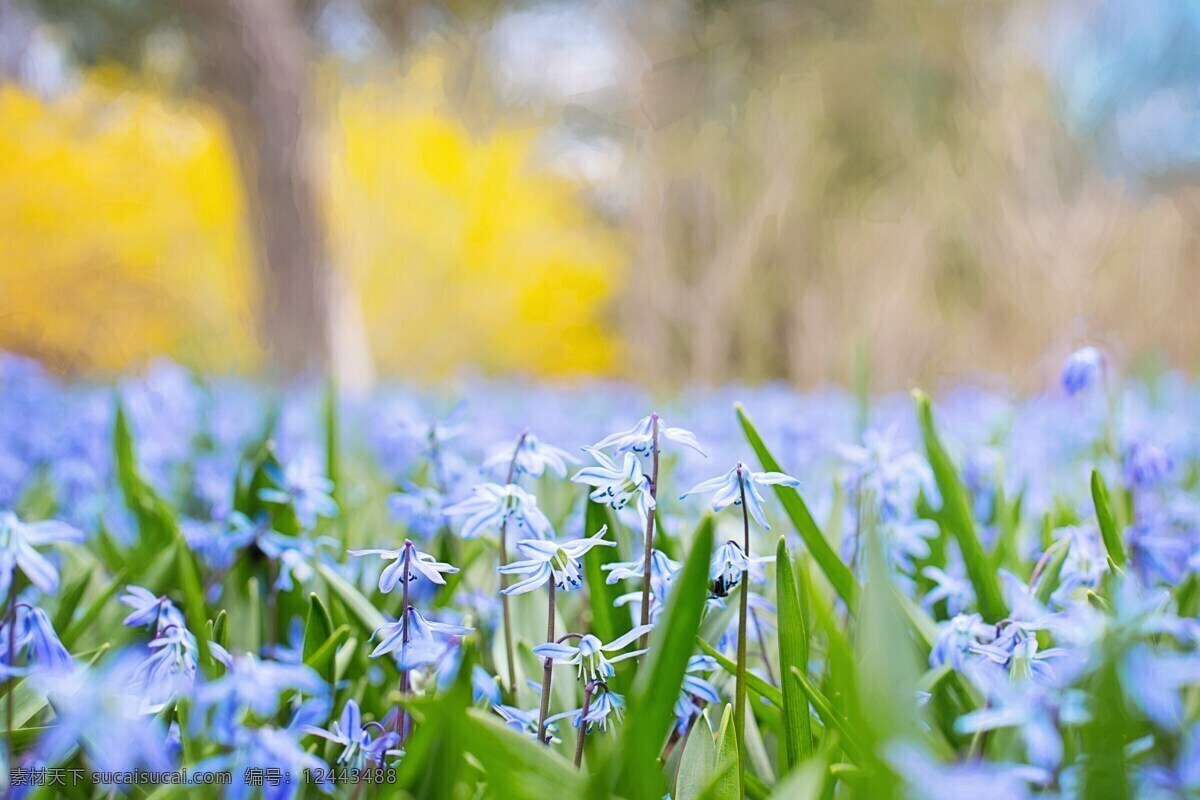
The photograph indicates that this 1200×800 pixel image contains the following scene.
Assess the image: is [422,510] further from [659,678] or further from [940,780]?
[940,780]

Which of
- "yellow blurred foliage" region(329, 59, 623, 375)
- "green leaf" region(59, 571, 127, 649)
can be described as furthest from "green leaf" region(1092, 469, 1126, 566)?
"yellow blurred foliage" region(329, 59, 623, 375)

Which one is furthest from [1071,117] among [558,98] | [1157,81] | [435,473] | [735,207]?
[435,473]

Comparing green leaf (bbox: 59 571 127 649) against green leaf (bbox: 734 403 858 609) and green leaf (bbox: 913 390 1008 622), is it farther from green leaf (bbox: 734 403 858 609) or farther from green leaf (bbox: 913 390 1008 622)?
green leaf (bbox: 913 390 1008 622)

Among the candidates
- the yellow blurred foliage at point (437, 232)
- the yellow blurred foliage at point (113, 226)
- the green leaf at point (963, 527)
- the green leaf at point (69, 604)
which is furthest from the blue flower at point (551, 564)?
the yellow blurred foliage at point (437, 232)

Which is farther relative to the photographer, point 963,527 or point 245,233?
point 245,233

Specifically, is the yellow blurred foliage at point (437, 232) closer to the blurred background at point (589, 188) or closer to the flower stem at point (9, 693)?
the blurred background at point (589, 188)

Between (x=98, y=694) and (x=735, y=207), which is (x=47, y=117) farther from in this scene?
(x=98, y=694)

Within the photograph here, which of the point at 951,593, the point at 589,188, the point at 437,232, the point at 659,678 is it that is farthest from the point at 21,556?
the point at 589,188
